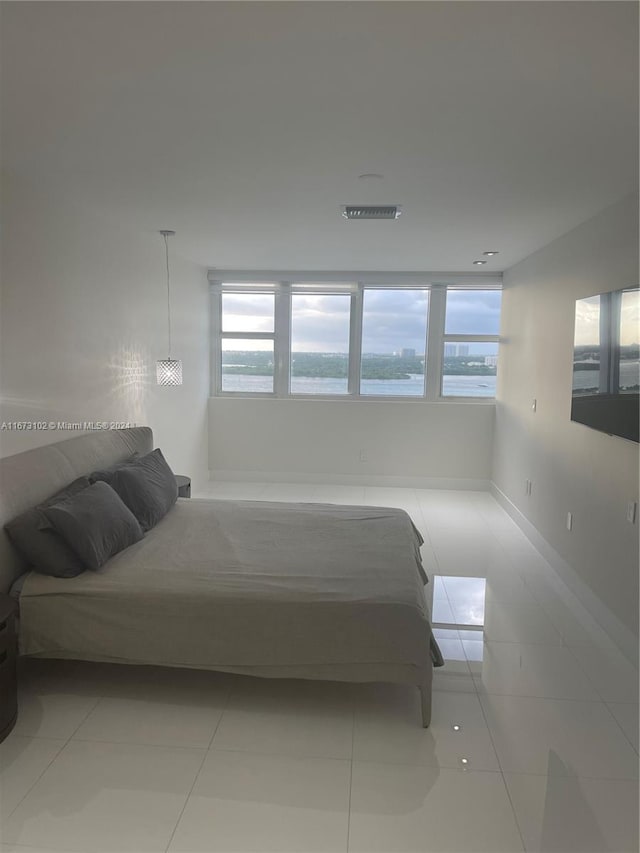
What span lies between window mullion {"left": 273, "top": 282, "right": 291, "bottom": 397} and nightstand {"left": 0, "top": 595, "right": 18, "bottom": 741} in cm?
440

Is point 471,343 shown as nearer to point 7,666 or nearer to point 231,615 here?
point 231,615

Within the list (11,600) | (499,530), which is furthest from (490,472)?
(11,600)

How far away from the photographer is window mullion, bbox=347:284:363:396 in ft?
20.5

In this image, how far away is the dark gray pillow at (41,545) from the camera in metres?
2.47

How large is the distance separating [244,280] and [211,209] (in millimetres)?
2654

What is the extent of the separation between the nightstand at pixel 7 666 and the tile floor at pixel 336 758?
0.27ft

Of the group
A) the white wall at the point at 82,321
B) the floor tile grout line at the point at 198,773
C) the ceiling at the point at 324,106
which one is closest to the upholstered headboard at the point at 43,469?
the white wall at the point at 82,321

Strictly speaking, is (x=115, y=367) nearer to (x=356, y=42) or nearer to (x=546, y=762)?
(x=356, y=42)

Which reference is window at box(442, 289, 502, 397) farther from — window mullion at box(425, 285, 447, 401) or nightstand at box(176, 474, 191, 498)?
nightstand at box(176, 474, 191, 498)

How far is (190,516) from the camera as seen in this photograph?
3.44 meters

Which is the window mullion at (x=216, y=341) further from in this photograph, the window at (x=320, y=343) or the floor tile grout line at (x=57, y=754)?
the floor tile grout line at (x=57, y=754)

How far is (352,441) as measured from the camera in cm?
630

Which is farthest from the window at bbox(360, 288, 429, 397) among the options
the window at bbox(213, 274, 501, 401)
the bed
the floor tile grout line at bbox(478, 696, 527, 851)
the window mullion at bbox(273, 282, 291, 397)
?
the floor tile grout line at bbox(478, 696, 527, 851)

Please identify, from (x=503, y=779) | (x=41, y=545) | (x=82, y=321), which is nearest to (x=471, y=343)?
A: (x=82, y=321)
